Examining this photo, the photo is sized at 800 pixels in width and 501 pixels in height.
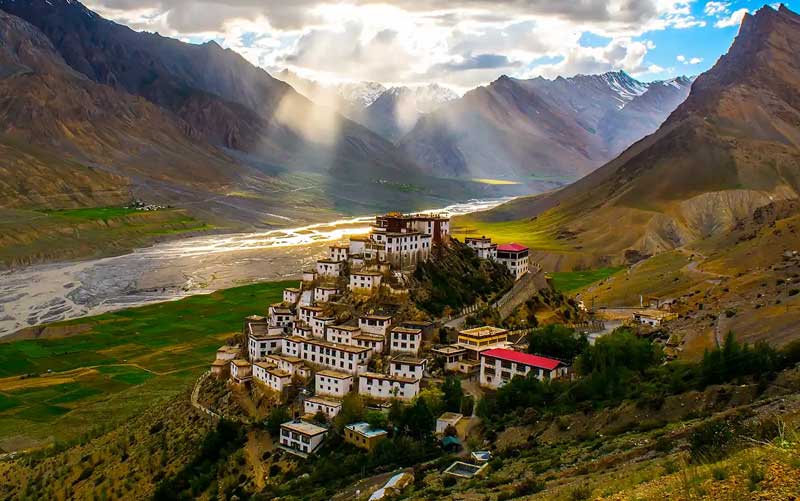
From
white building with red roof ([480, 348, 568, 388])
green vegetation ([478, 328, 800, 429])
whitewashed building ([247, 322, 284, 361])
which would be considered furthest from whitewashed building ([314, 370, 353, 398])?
green vegetation ([478, 328, 800, 429])

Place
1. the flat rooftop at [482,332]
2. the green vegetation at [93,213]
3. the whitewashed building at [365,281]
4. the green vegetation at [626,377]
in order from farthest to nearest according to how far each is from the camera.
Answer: the green vegetation at [93,213] < the whitewashed building at [365,281] < the flat rooftop at [482,332] < the green vegetation at [626,377]

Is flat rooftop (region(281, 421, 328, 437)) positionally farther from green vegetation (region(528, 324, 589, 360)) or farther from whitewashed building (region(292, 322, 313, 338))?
green vegetation (region(528, 324, 589, 360))

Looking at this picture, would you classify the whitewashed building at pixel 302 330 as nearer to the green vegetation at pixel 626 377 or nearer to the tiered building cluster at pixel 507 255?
the green vegetation at pixel 626 377

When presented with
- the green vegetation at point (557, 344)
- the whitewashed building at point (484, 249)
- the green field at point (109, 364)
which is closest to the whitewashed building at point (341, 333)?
the green vegetation at point (557, 344)

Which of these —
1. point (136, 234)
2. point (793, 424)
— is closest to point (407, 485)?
point (793, 424)

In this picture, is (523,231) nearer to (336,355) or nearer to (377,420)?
(336,355)

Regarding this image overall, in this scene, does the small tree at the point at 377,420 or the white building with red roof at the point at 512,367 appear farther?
the white building with red roof at the point at 512,367
